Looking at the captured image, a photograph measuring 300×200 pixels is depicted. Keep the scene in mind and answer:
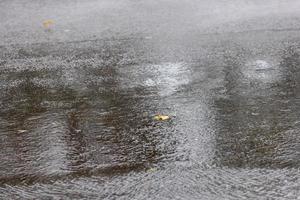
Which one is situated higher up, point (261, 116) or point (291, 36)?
point (291, 36)

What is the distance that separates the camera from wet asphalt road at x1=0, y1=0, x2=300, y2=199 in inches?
175

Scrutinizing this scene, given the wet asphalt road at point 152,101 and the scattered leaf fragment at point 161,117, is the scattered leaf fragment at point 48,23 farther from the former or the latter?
the scattered leaf fragment at point 161,117

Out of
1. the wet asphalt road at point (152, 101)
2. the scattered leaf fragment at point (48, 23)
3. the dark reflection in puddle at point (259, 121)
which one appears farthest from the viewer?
the scattered leaf fragment at point (48, 23)

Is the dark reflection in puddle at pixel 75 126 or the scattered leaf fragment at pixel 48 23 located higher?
the scattered leaf fragment at pixel 48 23

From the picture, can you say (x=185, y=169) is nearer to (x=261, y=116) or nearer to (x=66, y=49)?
(x=261, y=116)

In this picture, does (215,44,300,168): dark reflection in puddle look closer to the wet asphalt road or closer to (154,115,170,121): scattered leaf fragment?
the wet asphalt road

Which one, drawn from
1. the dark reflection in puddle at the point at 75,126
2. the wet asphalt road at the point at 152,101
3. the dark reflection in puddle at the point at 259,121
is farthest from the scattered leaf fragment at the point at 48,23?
the dark reflection in puddle at the point at 259,121

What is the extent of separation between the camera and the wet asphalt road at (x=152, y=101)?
445cm

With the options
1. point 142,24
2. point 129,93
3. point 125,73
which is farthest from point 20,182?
point 142,24

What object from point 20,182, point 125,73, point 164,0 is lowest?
point 20,182

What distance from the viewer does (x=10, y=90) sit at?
22.7 feet

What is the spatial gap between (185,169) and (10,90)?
3305mm

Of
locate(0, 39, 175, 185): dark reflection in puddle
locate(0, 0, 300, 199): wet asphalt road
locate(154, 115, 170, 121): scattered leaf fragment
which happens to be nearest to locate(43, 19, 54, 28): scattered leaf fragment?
locate(0, 0, 300, 199): wet asphalt road

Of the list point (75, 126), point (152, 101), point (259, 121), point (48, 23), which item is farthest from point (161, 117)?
point (48, 23)
